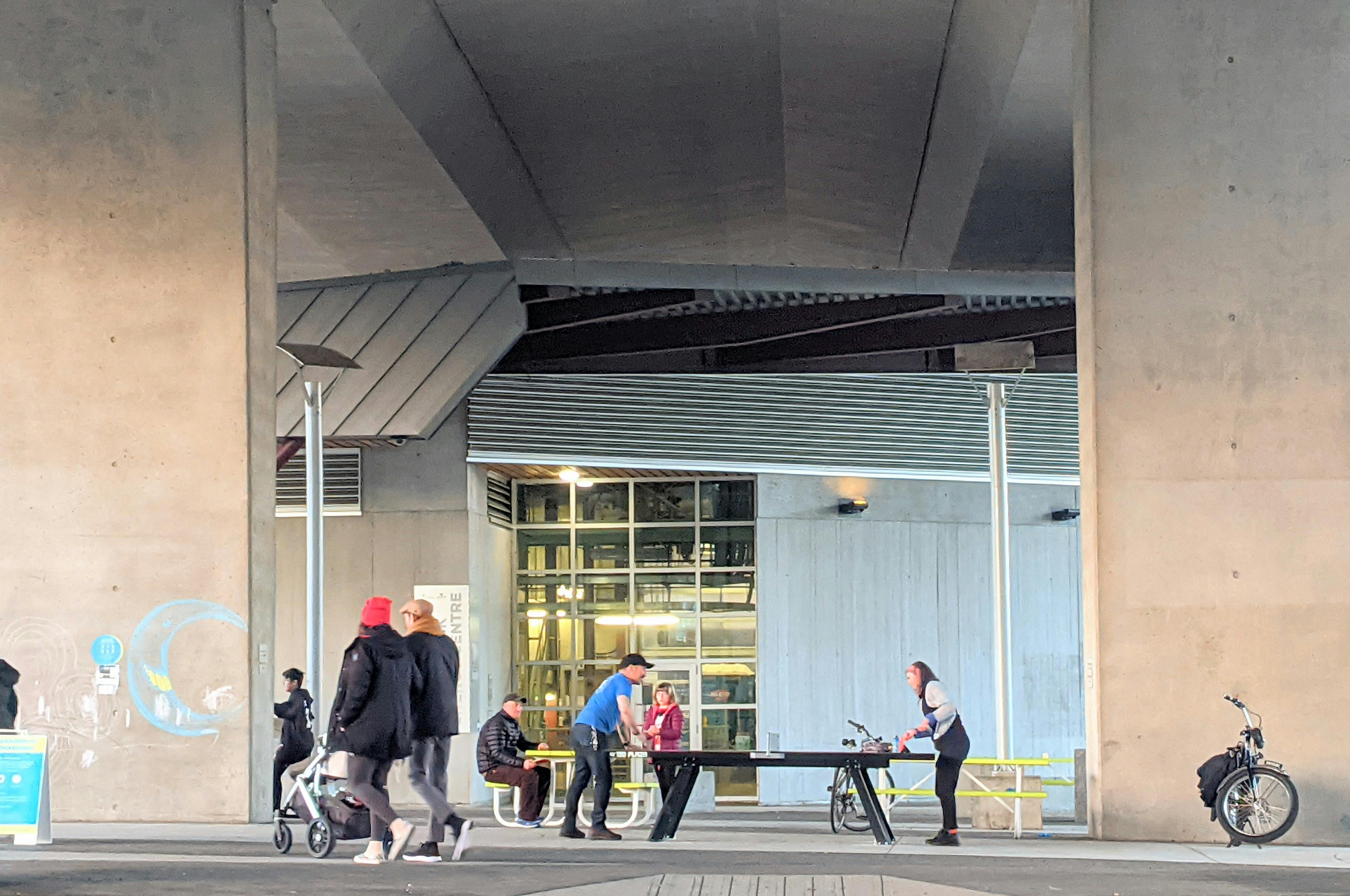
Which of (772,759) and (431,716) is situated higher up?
(431,716)

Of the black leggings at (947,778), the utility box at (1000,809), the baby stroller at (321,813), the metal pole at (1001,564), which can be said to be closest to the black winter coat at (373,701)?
the baby stroller at (321,813)

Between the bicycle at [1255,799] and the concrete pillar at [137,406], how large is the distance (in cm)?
686

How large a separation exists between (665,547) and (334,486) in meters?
4.94

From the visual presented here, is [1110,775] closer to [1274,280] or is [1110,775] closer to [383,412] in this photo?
[1274,280]

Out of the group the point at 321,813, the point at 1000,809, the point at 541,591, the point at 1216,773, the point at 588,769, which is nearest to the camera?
the point at 321,813

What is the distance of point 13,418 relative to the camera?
39.1 ft

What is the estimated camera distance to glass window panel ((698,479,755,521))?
2322cm

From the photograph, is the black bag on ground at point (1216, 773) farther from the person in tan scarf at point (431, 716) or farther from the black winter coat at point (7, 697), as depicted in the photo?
the black winter coat at point (7, 697)

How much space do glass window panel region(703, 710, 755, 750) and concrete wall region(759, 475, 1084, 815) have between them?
548 mm

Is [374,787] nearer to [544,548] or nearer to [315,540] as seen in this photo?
[315,540]

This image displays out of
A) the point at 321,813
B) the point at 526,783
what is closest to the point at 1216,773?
the point at 526,783

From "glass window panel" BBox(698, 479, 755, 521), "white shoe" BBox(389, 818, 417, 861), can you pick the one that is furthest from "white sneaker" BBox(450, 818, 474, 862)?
"glass window panel" BBox(698, 479, 755, 521)

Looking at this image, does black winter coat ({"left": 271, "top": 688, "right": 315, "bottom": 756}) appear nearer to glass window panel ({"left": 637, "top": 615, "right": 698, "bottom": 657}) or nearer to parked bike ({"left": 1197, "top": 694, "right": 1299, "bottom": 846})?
parked bike ({"left": 1197, "top": 694, "right": 1299, "bottom": 846})

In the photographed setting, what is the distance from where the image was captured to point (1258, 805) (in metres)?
10.6
